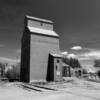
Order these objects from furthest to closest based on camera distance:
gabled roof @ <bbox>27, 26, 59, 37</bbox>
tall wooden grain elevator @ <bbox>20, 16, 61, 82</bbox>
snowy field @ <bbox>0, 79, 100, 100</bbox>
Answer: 1. gabled roof @ <bbox>27, 26, 59, 37</bbox>
2. tall wooden grain elevator @ <bbox>20, 16, 61, 82</bbox>
3. snowy field @ <bbox>0, 79, 100, 100</bbox>

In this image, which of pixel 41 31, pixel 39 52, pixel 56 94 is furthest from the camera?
pixel 41 31

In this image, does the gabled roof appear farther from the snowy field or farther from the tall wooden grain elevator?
the snowy field

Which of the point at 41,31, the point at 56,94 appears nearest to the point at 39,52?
the point at 41,31

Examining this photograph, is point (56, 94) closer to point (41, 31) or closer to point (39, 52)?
point (39, 52)

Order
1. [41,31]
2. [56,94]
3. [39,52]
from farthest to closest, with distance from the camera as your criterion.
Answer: [41,31]
[39,52]
[56,94]

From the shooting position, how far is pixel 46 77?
30.9 meters

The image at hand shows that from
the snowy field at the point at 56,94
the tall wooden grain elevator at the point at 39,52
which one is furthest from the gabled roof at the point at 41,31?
the snowy field at the point at 56,94

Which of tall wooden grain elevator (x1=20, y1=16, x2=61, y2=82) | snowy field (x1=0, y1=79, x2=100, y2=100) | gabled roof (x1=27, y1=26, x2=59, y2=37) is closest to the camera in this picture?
snowy field (x1=0, y1=79, x2=100, y2=100)

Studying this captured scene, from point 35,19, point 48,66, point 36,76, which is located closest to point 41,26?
point 35,19

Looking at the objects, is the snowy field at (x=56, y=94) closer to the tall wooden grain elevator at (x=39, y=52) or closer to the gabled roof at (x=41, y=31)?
the tall wooden grain elevator at (x=39, y=52)

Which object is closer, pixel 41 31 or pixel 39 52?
pixel 39 52

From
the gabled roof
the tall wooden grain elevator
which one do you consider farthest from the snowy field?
the gabled roof

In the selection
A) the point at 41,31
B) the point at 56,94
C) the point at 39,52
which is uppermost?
the point at 41,31

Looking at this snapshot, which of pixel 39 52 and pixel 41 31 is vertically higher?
pixel 41 31
